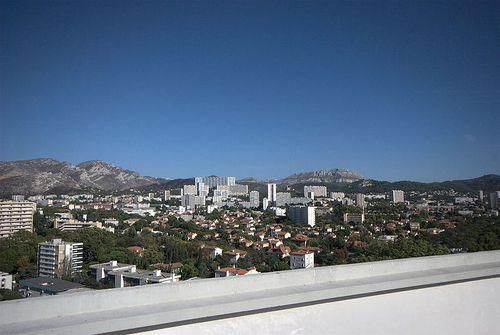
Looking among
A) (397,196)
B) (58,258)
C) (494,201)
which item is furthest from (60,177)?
(494,201)

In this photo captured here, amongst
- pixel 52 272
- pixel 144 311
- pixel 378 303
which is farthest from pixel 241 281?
pixel 52 272

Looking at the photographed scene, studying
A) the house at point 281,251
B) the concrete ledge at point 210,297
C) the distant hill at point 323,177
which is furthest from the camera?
the distant hill at point 323,177

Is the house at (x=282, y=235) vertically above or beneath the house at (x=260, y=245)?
above

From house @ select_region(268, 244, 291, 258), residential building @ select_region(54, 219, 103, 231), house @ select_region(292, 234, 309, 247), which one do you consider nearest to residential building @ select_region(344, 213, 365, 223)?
house @ select_region(292, 234, 309, 247)

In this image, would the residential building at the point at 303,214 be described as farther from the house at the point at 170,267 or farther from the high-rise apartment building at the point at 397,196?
the house at the point at 170,267

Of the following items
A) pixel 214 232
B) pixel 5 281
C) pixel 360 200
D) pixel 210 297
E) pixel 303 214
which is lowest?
pixel 210 297

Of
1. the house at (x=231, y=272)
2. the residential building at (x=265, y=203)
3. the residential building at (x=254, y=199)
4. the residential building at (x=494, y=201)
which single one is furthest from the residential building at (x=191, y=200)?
the residential building at (x=494, y=201)

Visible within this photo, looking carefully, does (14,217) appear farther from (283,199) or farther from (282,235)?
(283,199)
